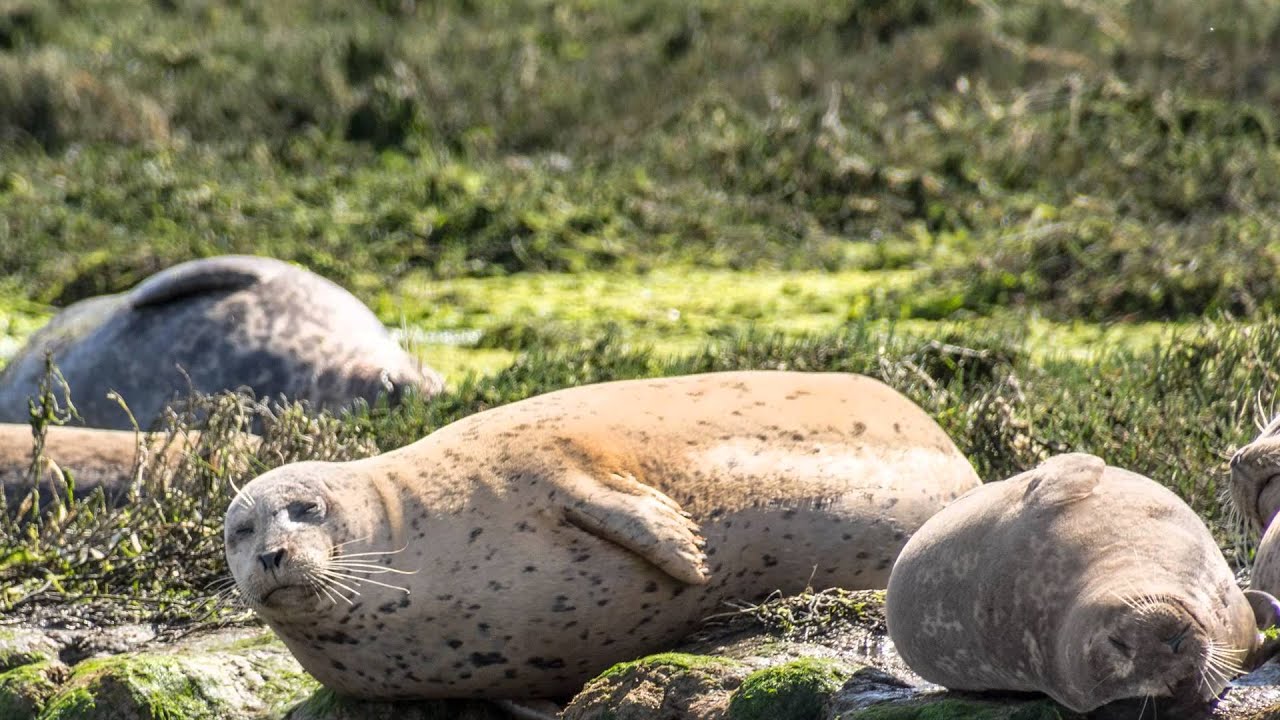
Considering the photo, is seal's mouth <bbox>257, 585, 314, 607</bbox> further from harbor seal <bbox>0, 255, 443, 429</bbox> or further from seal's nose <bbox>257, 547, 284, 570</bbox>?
harbor seal <bbox>0, 255, 443, 429</bbox>

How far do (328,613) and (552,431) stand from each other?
0.71 meters

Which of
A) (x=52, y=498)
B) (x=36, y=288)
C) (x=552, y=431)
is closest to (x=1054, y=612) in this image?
(x=552, y=431)

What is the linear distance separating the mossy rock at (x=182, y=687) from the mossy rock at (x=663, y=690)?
95 centimetres

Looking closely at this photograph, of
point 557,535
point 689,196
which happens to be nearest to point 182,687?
point 557,535

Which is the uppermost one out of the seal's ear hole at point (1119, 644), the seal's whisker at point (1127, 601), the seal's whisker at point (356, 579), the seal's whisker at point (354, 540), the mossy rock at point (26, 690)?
the seal's whisker at point (1127, 601)

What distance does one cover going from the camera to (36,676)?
4.58m

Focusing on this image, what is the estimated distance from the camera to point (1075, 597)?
3.19 metres

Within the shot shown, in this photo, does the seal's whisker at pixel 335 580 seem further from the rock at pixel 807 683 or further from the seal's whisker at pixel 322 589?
the rock at pixel 807 683

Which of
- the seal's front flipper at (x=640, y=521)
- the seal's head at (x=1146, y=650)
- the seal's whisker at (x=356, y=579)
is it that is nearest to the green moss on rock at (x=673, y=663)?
the seal's front flipper at (x=640, y=521)

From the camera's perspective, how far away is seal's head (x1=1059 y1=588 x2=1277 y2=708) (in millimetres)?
3033

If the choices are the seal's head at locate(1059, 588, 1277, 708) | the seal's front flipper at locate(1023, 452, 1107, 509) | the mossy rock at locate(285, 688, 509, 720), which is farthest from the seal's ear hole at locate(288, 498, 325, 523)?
the seal's head at locate(1059, 588, 1277, 708)

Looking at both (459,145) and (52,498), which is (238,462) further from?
(459,145)

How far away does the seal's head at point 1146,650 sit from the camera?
9.95 feet

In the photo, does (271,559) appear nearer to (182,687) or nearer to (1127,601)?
(182,687)
